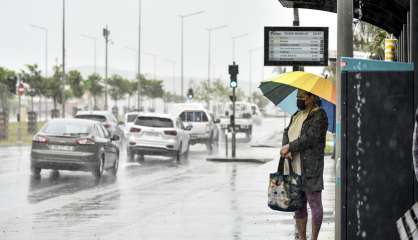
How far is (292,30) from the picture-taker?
59.9 ft

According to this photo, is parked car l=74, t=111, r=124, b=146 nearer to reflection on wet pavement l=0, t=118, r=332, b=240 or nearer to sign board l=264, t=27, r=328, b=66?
reflection on wet pavement l=0, t=118, r=332, b=240

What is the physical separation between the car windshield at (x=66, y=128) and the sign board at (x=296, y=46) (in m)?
7.21

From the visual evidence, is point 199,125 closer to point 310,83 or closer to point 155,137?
point 155,137

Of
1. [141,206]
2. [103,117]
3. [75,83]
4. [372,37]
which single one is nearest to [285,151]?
[141,206]

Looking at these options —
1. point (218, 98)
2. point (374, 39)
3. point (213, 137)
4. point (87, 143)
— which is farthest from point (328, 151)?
point (218, 98)

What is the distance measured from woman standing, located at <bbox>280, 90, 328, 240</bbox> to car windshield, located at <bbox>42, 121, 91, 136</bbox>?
13884mm

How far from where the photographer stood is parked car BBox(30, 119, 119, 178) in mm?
23688

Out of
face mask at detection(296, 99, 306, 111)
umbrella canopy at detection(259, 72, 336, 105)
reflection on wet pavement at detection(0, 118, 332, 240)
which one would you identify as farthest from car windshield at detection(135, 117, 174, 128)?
face mask at detection(296, 99, 306, 111)

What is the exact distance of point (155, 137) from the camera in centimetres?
3288

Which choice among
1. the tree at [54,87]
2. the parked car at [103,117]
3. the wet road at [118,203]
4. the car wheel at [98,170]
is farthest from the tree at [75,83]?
the car wheel at [98,170]

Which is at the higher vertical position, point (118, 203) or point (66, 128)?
point (66, 128)

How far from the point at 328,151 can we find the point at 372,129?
101 ft

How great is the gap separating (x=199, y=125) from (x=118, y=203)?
26.8 meters

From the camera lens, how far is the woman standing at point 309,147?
10484mm
